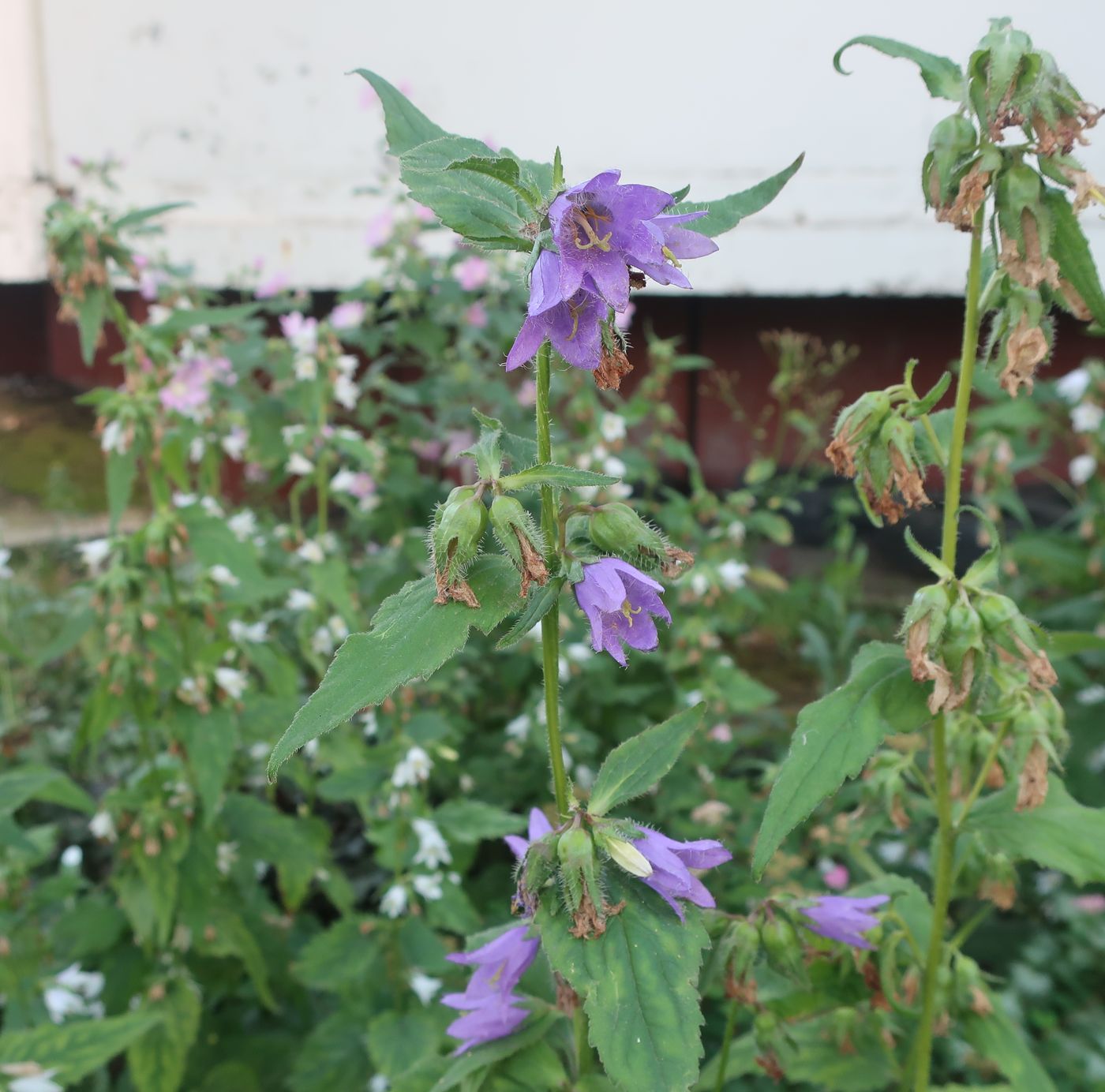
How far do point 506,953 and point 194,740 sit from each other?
990 mm

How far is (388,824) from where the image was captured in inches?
79.1

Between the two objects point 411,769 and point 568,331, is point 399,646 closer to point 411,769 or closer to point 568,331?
point 568,331

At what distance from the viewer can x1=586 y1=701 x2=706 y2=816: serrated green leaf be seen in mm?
961

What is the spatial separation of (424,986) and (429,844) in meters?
0.23

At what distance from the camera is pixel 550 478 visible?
81 centimetres

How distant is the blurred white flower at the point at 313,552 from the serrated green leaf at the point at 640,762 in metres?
1.54

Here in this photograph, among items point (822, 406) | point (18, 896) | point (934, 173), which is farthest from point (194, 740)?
Result: point (822, 406)

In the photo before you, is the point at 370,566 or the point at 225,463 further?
the point at 225,463

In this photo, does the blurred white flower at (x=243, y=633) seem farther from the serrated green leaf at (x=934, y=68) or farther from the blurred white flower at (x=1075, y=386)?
the blurred white flower at (x=1075, y=386)

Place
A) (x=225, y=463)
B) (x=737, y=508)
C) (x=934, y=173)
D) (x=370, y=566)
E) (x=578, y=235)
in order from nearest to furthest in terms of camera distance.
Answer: (x=578, y=235) < (x=934, y=173) < (x=370, y=566) < (x=737, y=508) < (x=225, y=463)

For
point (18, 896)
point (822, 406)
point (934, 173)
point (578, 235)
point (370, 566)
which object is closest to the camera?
point (578, 235)

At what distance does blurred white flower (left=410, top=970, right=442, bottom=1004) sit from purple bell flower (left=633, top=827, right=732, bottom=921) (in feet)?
3.52

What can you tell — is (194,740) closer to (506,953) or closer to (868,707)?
(506,953)

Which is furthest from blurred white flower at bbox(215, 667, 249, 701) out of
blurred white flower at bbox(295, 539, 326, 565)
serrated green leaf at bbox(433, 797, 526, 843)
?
blurred white flower at bbox(295, 539, 326, 565)
